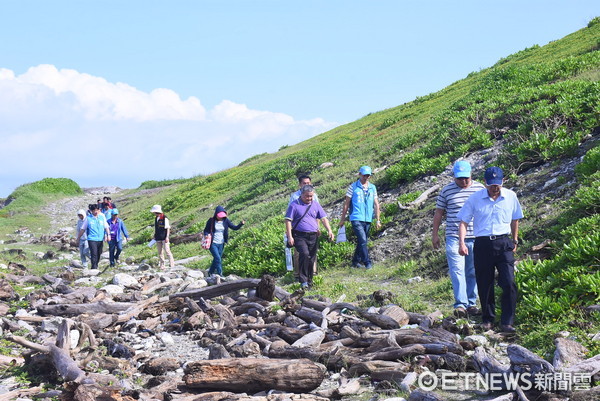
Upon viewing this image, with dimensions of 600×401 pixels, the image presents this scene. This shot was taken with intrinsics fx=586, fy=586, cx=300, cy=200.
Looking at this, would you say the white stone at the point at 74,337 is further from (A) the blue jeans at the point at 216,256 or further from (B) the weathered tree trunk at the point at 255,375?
(A) the blue jeans at the point at 216,256

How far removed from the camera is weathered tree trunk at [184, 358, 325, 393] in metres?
6.39

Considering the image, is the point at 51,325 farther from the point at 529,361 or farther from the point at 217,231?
the point at 529,361

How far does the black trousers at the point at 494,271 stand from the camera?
8008 millimetres

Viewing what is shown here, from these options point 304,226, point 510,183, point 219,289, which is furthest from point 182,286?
point 510,183

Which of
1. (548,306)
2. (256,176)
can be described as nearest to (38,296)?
(548,306)

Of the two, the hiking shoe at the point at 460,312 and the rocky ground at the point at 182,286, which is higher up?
the rocky ground at the point at 182,286

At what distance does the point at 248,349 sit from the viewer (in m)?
8.02

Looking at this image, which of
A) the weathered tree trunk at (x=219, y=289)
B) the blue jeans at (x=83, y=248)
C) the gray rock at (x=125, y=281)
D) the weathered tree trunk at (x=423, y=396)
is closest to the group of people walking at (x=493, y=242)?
the weathered tree trunk at (x=423, y=396)

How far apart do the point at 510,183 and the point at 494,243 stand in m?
7.51

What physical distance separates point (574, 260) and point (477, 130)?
1176 cm

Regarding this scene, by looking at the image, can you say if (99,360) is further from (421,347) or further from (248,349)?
(421,347)

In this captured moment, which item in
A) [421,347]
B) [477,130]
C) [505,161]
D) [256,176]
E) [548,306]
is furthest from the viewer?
[256,176]

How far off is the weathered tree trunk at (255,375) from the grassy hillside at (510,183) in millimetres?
2896

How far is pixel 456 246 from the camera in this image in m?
9.52
